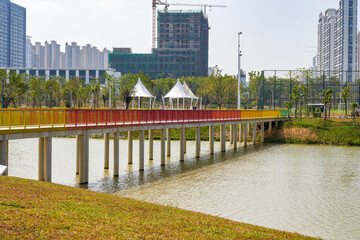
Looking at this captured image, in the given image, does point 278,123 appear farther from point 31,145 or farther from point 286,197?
point 286,197

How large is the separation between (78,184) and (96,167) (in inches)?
293

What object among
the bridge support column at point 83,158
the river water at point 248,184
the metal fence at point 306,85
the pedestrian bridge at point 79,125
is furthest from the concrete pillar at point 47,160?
the metal fence at point 306,85

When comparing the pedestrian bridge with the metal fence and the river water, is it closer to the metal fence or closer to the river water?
the river water

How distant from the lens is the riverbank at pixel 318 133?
55597 millimetres

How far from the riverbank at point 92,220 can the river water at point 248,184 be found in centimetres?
514

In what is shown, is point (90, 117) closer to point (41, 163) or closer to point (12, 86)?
point (41, 163)

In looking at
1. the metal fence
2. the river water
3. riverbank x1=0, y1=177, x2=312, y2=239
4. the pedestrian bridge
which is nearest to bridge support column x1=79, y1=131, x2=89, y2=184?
the pedestrian bridge

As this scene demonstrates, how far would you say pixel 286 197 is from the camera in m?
23.2

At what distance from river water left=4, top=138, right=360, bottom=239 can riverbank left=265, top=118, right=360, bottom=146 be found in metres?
12.5

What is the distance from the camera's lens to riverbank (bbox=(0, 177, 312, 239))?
9938mm

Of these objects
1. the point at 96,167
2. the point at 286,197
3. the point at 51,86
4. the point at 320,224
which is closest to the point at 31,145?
the point at 96,167

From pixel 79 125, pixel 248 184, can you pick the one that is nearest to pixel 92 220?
pixel 79 125

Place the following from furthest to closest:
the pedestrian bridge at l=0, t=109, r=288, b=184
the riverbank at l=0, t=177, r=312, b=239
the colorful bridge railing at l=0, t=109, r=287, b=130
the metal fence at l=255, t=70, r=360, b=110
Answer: the metal fence at l=255, t=70, r=360, b=110 < the colorful bridge railing at l=0, t=109, r=287, b=130 < the pedestrian bridge at l=0, t=109, r=288, b=184 < the riverbank at l=0, t=177, r=312, b=239

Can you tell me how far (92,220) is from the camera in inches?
442
